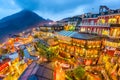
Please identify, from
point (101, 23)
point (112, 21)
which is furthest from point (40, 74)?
point (101, 23)

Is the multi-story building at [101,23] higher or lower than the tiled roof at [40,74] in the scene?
higher

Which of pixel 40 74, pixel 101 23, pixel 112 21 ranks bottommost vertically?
pixel 40 74

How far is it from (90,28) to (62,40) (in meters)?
12.0

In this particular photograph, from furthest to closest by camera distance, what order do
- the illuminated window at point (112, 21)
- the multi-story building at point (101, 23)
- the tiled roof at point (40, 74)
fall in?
the multi-story building at point (101, 23) → the illuminated window at point (112, 21) → the tiled roof at point (40, 74)

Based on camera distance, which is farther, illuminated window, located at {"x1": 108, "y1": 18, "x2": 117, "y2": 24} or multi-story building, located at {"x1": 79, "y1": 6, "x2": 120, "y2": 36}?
multi-story building, located at {"x1": 79, "y1": 6, "x2": 120, "y2": 36}

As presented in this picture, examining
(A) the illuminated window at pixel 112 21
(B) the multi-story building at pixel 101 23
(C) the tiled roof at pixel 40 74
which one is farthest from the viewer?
(B) the multi-story building at pixel 101 23

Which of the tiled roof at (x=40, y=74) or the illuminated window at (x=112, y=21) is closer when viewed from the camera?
the tiled roof at (x=40, y=74)

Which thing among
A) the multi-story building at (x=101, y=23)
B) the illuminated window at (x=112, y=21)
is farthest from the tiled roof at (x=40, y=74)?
the illuminated window at (x=112, y=21)

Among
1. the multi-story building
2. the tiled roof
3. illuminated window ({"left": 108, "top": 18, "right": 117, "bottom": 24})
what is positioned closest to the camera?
the tiled roof

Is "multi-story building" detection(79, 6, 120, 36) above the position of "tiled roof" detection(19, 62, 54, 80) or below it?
above

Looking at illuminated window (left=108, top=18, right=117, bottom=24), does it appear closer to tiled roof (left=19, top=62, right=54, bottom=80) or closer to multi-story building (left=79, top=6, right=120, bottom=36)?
multi-story building (left=79, top=6, right=120, bottom=36)

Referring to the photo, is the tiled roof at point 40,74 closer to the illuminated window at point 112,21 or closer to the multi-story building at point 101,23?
the multi-story building at point 101,23

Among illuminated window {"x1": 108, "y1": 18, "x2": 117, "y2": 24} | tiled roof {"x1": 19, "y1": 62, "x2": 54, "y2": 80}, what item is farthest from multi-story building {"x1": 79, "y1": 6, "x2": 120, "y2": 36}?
tiled roof {"x1": 19, "y1": 62, "x2": 54, "y2": 80}

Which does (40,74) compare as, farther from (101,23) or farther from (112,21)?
(101,23)
